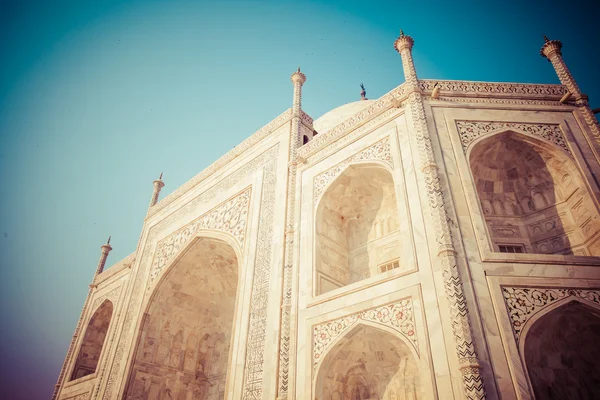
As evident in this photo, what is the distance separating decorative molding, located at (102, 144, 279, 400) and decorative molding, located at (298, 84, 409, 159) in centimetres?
111

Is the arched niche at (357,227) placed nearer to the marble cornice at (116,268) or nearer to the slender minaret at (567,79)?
the slender minaret at (567,79)

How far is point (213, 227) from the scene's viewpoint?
9.35 m

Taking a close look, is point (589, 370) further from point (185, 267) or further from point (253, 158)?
point (185, 267)

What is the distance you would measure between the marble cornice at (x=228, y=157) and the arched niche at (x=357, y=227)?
2.53 metres

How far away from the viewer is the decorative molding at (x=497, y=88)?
256 inches

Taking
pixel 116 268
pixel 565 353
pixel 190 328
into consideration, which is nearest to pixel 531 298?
pixel 565 353

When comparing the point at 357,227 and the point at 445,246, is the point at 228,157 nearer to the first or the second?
the point at 357,227

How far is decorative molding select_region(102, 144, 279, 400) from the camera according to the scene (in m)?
6.39

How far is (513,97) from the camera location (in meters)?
6.50

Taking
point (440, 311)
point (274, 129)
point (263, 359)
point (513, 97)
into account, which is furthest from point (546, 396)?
point (274, 129)

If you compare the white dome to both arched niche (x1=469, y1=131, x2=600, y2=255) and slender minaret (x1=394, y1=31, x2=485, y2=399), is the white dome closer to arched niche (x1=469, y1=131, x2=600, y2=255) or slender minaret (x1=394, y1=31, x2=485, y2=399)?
slender minaret (x1=394, y1=31, x2=485, y2=399)

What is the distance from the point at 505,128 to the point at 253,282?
4.94 metres

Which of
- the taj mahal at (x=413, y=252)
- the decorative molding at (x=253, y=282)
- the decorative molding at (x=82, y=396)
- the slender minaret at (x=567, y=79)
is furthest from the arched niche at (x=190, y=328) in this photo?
the slender minaret at (x=567, y=79)

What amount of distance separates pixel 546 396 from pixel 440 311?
1520 millimetres
